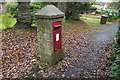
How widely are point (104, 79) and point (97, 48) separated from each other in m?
2.48

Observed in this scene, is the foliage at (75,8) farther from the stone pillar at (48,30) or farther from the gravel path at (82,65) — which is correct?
the stone pillar at (48,30)

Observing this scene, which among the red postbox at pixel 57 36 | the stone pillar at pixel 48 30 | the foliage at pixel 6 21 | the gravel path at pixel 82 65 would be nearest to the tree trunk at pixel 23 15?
the foliage at pixel 6 21

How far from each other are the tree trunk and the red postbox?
3029 mm

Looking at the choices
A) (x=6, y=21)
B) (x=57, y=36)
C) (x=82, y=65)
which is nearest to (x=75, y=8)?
(x=6, y=21)

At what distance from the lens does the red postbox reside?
3.21 meters

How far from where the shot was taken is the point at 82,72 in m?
3.31

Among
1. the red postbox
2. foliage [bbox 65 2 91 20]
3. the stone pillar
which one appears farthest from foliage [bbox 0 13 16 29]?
foliage [bbox 65 2 91 20]

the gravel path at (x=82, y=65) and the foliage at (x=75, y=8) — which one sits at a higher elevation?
the foliage at (x=75, y=8)

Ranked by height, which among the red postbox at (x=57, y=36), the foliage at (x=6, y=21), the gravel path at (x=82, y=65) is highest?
the foliage at (x=6, y=21)

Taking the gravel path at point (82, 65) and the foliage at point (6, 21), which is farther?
the foliage at point (6, 21)

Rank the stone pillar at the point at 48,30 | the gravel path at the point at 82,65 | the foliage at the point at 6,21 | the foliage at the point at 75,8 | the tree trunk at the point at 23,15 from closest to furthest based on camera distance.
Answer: the stone pillar at the point at 48,30, the gravel path at the point at 82,65, the foliage at the point at 6,21, the tree trunk at the point at 23,15, the foliage at the point at 75,8

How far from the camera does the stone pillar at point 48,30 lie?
2994 mm

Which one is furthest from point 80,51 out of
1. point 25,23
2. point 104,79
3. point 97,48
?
point 25,23

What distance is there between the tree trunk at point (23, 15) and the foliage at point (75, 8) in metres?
4.94
